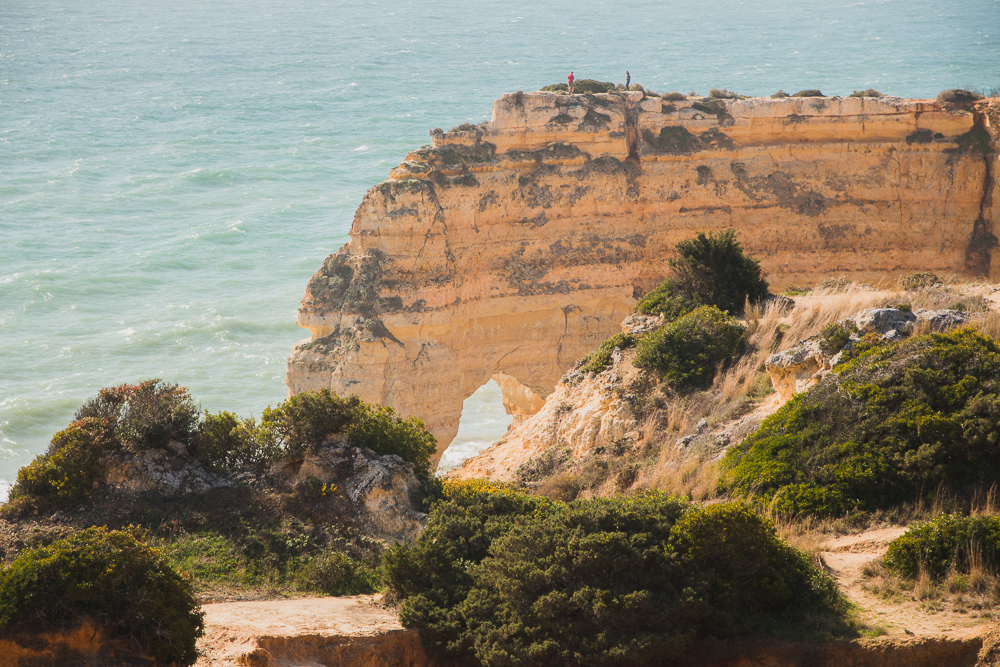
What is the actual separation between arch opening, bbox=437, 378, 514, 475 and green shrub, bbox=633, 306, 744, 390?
49.2 feet

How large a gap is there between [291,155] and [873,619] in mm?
58854

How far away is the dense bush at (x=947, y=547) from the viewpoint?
827 centimetres

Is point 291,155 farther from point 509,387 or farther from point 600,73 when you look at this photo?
point 509,387

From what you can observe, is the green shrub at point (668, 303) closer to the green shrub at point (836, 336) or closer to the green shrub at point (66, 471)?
the green shrub at point (836, 336)

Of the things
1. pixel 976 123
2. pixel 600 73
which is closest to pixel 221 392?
pixel 976 123

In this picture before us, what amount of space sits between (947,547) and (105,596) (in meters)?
7.84

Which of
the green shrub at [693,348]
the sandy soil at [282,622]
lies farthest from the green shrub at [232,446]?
the green shrub at [693,348]

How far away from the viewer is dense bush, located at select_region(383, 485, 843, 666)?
7785mm

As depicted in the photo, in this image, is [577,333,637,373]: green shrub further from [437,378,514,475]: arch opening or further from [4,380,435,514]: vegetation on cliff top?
[437,378,514,475]: arch opening

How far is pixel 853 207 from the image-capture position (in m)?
28.0

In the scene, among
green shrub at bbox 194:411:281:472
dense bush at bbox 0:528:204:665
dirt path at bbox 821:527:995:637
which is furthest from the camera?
green shrub at bbox 194:411:281:472

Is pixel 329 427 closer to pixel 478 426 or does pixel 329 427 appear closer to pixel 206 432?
pixel 206 432

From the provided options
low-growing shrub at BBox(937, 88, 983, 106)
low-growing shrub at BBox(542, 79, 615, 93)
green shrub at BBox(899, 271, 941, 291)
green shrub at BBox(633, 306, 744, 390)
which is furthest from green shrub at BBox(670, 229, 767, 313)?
low-growing shrub at BBox(937, 88, 983, 106)

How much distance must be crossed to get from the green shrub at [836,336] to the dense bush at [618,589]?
5.18 m
